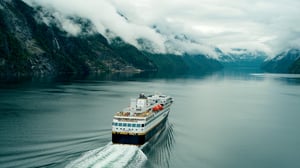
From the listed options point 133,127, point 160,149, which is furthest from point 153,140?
point 133,127

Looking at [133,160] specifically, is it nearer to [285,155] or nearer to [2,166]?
[2,166]

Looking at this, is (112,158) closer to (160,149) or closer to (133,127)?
(133,127)

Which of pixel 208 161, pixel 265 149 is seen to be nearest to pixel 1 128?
pixel 208 161

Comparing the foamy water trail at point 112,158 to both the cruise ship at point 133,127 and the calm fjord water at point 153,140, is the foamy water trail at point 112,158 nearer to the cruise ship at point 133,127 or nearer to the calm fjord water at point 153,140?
the calm fjord water at point 153,140

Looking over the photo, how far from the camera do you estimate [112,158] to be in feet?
284

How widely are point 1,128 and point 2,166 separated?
122 ft

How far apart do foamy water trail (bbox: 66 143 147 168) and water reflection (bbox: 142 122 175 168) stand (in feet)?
8.96

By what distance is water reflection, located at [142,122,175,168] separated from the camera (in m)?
88.4

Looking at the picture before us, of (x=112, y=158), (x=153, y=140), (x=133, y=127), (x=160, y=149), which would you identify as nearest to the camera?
(x=112, y=158)

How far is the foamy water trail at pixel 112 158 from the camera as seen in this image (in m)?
81.1

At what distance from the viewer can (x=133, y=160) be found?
284 feet

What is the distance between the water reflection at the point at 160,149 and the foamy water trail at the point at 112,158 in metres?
2.73

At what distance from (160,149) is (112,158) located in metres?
19.5

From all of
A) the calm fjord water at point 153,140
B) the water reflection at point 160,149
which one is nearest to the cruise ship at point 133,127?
the water reflection at point 160,149
